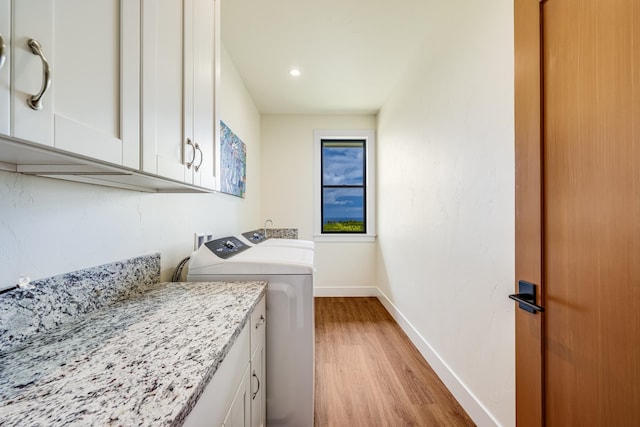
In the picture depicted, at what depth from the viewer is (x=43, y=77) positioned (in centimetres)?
48

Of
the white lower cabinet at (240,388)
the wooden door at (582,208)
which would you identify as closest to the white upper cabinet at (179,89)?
the white lower cabinet at (240,388)

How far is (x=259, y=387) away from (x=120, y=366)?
0.82 metres

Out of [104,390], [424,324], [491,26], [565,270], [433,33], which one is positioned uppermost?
[433,33]

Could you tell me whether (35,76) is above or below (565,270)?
above

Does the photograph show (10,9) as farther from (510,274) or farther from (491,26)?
(491,26)

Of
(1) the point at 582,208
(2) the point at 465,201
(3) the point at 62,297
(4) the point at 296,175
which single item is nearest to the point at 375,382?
(2) the point at 465,201

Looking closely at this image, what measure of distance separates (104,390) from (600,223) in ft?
3.88

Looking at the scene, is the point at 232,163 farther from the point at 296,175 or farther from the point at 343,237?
the point at 343,237

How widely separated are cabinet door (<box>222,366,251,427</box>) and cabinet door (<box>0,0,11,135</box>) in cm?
86

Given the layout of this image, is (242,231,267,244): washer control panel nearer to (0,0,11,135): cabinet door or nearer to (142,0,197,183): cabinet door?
(142,0,197,183): cabinet door

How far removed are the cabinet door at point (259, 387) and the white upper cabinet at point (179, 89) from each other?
0.81 m

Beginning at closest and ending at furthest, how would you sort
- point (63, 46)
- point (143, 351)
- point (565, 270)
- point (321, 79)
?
point (63, 46), point (143, 351), point (565, 270), point (321, 79)

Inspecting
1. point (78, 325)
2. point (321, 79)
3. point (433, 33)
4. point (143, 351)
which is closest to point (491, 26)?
point (433, 33)

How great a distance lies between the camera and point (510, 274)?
4.12 ft
